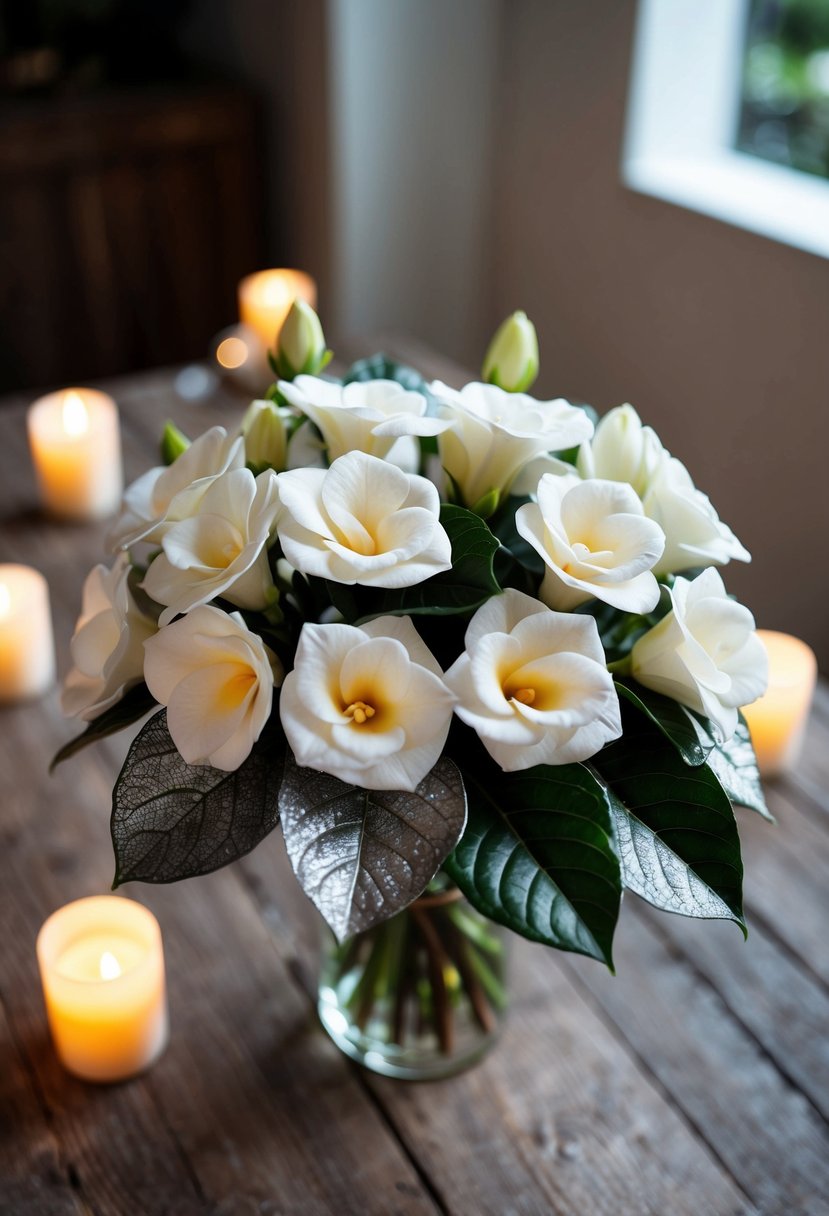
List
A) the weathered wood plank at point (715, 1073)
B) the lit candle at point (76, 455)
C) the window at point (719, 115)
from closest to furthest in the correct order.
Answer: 1. the weathered wood plank at point (715, 1073)
2. the lit candle at point (76, 455)
3. the window at point (719, 115)

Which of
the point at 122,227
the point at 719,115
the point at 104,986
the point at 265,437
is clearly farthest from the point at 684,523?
the point at 122,227

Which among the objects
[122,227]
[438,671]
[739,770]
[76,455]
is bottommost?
[122,227]

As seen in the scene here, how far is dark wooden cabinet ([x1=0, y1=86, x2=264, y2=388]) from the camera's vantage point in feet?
7.20

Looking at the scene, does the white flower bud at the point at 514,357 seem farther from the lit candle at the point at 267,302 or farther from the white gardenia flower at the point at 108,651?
the lit candle at the point at 267,302

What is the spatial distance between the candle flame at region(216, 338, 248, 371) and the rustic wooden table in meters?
0.84

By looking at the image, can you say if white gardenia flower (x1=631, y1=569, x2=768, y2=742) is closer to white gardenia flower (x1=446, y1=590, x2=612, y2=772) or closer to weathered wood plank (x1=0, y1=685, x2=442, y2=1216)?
white gardenia flower (x1=446, y1=590, x2=612, y2=772)

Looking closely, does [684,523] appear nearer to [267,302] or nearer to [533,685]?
[533,685]

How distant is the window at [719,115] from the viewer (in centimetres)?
181

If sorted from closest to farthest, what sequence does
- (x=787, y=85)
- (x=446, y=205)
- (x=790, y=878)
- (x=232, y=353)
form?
(x=790, y=878) → (x=232, y=353) → (x=787, y=85) → (x=446, y=205)

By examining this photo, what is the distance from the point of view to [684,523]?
2.08 ft

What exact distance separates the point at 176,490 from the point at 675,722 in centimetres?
30

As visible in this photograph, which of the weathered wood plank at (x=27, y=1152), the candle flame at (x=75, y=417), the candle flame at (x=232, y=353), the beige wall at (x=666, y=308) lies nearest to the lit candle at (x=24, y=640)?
the candle flame at (x=75, y=417)

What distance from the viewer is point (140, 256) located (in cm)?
237

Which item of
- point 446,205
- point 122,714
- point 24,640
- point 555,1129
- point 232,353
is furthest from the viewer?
point 446,205
